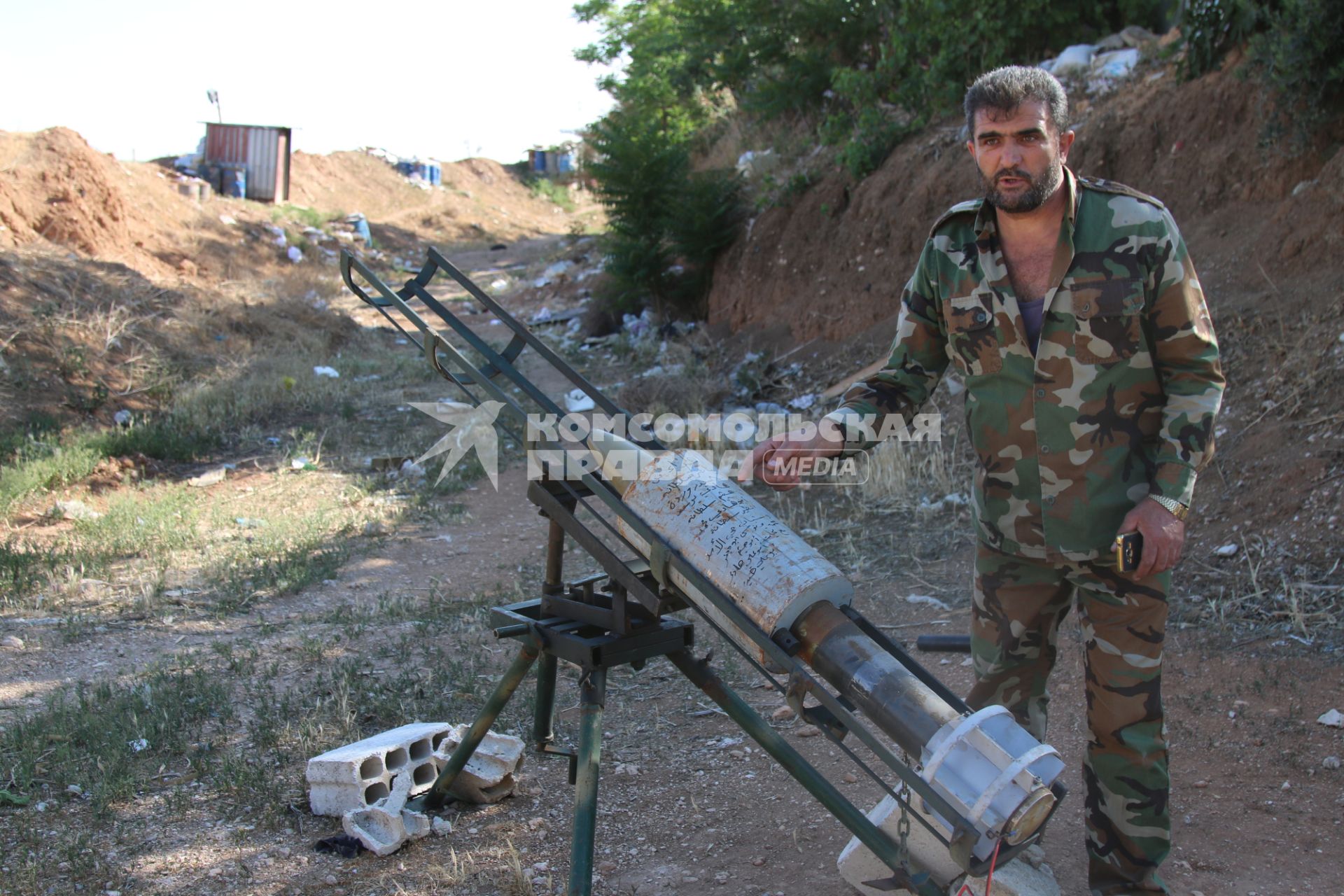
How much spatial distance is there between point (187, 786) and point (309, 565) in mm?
2480

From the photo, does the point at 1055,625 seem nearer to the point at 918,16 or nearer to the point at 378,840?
the point at 378,840

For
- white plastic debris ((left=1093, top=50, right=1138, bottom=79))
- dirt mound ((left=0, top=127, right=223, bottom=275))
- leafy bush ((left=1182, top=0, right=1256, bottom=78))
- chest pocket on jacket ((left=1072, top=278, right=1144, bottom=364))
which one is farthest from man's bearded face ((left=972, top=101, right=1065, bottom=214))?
dirt mound ((left=0, top=127, right=223, bottom=275))

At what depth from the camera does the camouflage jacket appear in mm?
2215

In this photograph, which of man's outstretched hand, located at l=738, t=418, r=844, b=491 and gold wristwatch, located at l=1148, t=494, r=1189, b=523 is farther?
man's outstretched hand, located at l=738, t=418, r=844, b=491

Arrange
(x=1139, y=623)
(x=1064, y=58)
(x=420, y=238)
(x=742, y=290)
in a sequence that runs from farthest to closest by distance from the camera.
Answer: (x=420, y=238) → (x=742, y=290) → (x=1064, y=58) → (x=1139, y=623)

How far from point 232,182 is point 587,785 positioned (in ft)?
77.0

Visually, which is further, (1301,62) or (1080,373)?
(1301,62)

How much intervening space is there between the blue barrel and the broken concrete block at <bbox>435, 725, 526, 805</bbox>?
73.1 feet

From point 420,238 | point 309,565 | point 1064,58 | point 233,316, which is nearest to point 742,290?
point 1064,58

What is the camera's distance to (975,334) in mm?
2424

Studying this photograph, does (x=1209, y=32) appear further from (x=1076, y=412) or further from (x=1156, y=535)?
(x=1156, y=535)

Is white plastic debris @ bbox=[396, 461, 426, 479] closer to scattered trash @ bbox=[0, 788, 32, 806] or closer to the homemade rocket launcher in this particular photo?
scattered trash @ bbox=[0, 788, 32, 806]

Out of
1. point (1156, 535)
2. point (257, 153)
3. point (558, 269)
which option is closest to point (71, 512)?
point (1156, 535)

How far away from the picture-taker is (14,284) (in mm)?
10055
